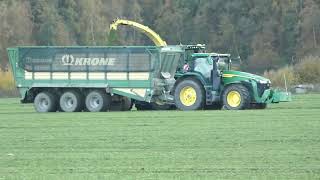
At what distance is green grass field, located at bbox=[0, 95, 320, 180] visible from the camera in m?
14.1

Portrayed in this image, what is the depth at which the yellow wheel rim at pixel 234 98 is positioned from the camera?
31500 mm

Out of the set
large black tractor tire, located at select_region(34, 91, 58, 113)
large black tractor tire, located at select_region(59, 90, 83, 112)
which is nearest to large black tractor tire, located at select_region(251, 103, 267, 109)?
large black tractor tire, located at select_region(59, 90, 83, 112)

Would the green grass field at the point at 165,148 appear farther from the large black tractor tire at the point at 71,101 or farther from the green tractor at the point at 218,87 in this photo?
the large black tractor tire at the point at 71,101

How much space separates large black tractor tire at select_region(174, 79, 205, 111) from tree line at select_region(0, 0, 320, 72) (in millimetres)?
52955

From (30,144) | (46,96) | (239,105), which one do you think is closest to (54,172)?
(30,144)

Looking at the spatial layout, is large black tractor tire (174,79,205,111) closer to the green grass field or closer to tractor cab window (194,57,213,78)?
tractor cab window (194,57,213,78)

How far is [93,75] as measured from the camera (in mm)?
33594

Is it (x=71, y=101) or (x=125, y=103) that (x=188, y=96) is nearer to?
(x=125, y=103)

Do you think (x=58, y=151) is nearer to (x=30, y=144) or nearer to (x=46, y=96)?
(x=30, y=144)

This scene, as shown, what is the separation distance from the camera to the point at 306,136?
1886cm

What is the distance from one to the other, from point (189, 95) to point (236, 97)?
1.63m

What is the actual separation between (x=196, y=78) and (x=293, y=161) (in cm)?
1774

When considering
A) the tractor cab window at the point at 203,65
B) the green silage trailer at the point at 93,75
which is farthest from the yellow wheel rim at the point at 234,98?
the green silage trailer at the point at 93,75

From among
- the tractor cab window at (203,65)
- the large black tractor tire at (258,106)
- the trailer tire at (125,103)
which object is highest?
→ the tractor cab window at (203,65)
